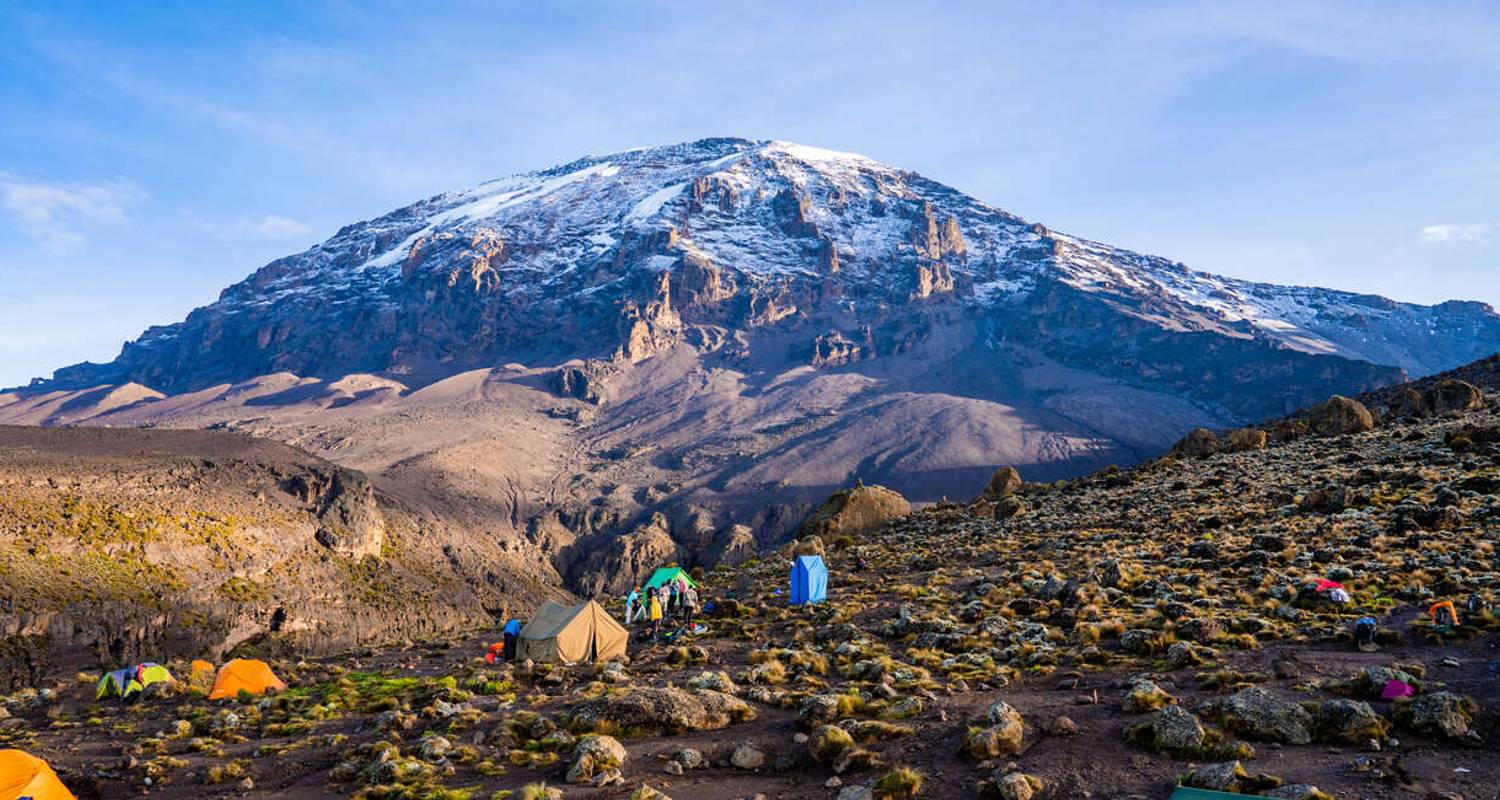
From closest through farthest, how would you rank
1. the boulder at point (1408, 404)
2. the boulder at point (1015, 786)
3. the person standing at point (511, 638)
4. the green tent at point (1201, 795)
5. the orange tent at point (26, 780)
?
the green tent at point (1201, 795), the boulder at point (1015, 786), the orange tent at point (26, 780), the person standing at point (511, 638), the boulder at point (1408, 404)

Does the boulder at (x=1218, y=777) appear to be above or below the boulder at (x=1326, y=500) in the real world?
below

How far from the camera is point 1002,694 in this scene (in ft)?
46.9

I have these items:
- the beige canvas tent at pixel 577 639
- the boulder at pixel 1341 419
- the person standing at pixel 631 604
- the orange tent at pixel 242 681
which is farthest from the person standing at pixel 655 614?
the boulder at pixel 1341 419

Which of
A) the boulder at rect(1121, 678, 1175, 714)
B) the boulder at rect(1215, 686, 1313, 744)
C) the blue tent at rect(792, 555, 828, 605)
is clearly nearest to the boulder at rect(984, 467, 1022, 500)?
the blue tent at rect(792, 555, 828, 605)

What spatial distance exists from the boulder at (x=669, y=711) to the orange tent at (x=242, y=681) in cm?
1691

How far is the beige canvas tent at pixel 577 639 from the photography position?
23.9 meters

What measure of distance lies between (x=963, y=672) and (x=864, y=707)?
327 cm

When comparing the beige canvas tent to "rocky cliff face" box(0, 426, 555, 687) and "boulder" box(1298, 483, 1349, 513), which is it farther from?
"rocky cliff face" box(0, 426, 555, 687)

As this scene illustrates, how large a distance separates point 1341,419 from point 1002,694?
43771 millimetres

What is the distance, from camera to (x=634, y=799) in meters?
10.7

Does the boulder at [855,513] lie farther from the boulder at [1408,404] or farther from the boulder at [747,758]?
the boulder at [747,758]

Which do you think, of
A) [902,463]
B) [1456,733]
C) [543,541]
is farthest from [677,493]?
[1456,733]

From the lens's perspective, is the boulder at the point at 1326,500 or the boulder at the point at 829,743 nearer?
the boulder at the point at 829,743

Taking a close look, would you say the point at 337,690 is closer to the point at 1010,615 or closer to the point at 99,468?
the point at 1010,615
